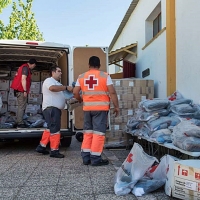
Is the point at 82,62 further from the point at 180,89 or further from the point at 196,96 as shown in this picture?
the point at 196,96

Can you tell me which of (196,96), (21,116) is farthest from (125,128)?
(21,116)

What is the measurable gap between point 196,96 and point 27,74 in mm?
3737

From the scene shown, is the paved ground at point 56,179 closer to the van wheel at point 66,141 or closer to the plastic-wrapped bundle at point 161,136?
the plastic-wrapped bundle at point 161,136

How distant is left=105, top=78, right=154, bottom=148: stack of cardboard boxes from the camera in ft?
23.6

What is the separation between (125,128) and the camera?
23.3 feet

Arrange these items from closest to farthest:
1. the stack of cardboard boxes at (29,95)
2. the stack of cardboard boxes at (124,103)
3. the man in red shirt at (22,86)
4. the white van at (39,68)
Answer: the white van at (39,68), the man in red shirt at (22,86), the stack of cardboard boxes at (124,103), the stack of cardboard boxes at (29,95)

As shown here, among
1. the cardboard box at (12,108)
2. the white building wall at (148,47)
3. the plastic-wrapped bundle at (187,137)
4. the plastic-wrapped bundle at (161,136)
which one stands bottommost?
Result: the plastic-wrapped bundle at (161,136)

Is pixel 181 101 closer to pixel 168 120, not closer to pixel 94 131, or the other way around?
pixel 168 120

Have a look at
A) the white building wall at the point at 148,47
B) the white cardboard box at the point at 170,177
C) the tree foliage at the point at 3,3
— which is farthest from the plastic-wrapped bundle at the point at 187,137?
the tree foliage at the point at 3,3

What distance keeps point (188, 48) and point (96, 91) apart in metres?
2.38

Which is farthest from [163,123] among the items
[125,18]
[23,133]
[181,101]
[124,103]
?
[125,18]

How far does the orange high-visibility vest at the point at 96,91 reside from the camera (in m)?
5.17

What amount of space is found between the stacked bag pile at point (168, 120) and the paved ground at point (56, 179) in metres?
0.74

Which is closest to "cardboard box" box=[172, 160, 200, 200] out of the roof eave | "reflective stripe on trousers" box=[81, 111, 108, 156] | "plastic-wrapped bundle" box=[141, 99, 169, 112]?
"reflective stripe on trousers" box=[81, 111, 108, 156]
